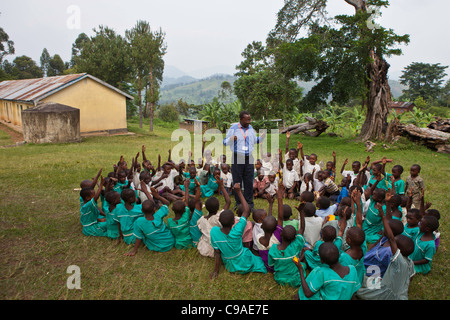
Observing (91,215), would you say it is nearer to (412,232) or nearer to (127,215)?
(127,215)

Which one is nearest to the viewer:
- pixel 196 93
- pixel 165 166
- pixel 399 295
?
pixel 399 295

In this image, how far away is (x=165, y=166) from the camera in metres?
6.01

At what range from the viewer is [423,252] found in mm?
3406

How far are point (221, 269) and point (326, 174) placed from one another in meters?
3.01

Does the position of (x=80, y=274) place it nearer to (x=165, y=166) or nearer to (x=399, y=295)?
(x=165, y=166)

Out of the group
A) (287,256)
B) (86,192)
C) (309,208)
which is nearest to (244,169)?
(309,208)

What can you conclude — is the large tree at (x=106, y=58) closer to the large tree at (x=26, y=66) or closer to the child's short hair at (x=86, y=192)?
the large tree at (x=26, y=66)

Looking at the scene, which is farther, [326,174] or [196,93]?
[196,93]

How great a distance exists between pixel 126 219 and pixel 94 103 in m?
15.8

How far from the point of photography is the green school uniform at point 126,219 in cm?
416

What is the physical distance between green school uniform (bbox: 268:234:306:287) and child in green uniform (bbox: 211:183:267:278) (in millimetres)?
315

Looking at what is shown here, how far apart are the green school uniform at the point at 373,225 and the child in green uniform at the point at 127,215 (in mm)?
3333
